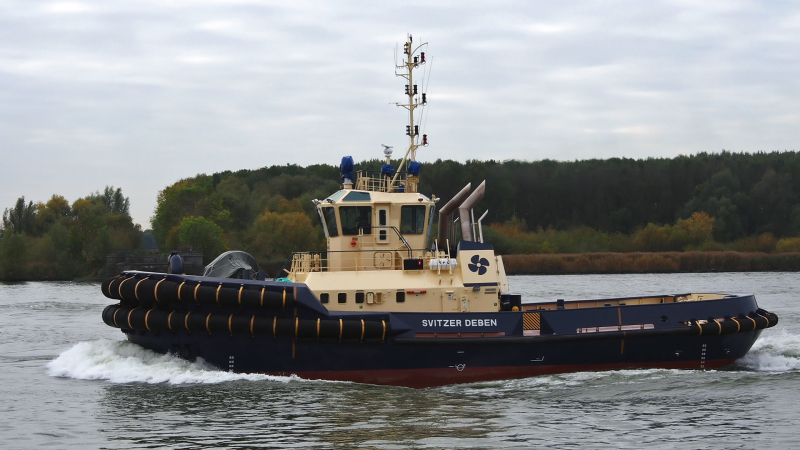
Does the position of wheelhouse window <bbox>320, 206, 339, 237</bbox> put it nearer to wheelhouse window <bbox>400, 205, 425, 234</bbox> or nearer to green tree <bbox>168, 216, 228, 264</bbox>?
wheelhouse window <bbox>400, 205, 425, 234</bbox>

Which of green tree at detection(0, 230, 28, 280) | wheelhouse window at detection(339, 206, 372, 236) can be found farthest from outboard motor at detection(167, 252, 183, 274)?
green tree at detection(0, 230, 28, 280)

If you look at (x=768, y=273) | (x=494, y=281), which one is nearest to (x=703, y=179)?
(x=768, y=273)

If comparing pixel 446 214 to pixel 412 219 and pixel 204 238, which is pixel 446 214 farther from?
pixel 204 238

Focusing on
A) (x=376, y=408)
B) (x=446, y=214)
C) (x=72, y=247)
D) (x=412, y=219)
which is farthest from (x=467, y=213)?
(x=72, y=247)

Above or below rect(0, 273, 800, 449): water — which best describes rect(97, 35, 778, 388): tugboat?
above

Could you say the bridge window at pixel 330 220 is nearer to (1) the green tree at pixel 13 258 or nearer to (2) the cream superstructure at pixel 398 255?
(2) the cream superstructure at pixel 398 255

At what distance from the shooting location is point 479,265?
14.2 metres

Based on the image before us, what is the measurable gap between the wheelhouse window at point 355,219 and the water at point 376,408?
9.09ft

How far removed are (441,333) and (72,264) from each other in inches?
1869

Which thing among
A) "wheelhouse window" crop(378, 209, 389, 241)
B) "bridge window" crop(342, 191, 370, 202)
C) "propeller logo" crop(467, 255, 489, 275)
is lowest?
"propeller logo" crop(467, 255, 489, 275)

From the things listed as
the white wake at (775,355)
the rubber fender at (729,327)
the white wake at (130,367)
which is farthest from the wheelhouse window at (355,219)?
the white wake at (775,355)

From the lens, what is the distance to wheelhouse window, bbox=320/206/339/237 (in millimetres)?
14875

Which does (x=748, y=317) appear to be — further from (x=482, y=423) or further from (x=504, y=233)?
(x=504, y=233)

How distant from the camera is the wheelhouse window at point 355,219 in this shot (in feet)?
48.4
